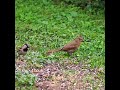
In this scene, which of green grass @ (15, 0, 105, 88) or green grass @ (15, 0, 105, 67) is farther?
green grass @ (15, 0, 105, 67)

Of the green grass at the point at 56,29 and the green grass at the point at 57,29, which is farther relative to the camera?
the green grass at the point at 57,29

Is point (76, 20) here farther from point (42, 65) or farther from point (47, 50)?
point (42, 65)

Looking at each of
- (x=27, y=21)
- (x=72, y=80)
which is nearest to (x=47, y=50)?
(x=72, y=80)

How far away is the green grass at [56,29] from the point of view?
5.57 metres

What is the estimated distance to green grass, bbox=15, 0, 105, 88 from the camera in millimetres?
5574

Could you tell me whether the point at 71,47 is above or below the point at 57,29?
below

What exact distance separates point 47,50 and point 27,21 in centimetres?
215

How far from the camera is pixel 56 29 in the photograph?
23.6ft

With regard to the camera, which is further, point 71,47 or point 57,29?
point 57,29

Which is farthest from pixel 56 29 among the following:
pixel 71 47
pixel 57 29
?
pixel 71 47

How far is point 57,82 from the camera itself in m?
4.50

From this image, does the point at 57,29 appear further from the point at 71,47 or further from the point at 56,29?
the point at 71,47

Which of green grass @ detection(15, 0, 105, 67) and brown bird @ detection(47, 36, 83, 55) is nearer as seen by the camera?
brown bird @ detection(47, 36, 83, 55)

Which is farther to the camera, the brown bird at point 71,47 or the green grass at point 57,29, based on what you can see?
the green grass at point 57,29
